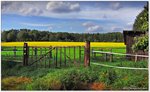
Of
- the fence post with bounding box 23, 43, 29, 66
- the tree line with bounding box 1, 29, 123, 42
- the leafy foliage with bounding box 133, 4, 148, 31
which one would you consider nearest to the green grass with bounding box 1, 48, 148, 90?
the fence post with bounding box 23, 43, 29, 66

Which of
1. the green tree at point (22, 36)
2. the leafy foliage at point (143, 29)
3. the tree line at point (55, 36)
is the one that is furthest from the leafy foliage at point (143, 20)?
the green tree at point (22, 36)

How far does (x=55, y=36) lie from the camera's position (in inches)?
501

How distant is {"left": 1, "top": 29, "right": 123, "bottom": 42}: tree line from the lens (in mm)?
12531

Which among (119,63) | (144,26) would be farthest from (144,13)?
(119,63)

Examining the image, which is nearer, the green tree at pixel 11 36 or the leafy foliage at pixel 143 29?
the leafy foliage at pixel 143 29

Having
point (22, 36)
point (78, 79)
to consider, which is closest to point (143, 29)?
point (78, 79)

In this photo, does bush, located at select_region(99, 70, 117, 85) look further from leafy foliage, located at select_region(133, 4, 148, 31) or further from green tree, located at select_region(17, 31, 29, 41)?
green tree, located at select_region(17, 31, 29, 41)

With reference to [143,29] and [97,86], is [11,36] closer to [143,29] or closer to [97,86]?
[97,86]

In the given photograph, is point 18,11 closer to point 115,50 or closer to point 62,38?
point 62,38

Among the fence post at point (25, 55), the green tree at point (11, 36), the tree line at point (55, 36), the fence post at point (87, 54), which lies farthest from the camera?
the fence post at point (25, 55)

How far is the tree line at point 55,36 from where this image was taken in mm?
12531

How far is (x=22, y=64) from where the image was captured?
12898 millimetres

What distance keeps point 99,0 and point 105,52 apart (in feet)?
3.52

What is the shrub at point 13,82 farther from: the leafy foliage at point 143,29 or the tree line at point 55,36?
the leafy foliage at point 143,29
